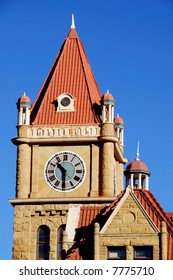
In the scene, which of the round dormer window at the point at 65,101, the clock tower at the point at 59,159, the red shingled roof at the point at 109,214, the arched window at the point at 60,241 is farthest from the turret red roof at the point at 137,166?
the round dormer window at the point at 65,101

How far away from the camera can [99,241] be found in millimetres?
57125

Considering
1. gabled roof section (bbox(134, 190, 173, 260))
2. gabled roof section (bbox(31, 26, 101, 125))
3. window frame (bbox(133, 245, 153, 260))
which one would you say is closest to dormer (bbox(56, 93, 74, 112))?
gabled roof section (bbox(31, 26, 101, 125))

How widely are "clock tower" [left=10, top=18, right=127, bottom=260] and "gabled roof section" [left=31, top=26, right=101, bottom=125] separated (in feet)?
0.19

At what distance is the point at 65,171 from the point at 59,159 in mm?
1017

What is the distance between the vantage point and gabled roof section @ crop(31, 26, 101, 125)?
7131 centimetres

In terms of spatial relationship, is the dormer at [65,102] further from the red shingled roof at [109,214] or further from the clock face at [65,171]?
the red shingled roof at [109,214]

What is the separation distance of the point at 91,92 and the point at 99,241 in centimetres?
1733

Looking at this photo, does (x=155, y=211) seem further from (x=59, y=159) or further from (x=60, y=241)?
(x=59, y=159)

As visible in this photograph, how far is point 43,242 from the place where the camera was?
67875 millimetres

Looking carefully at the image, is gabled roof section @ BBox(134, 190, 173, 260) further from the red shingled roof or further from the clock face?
the clock face
